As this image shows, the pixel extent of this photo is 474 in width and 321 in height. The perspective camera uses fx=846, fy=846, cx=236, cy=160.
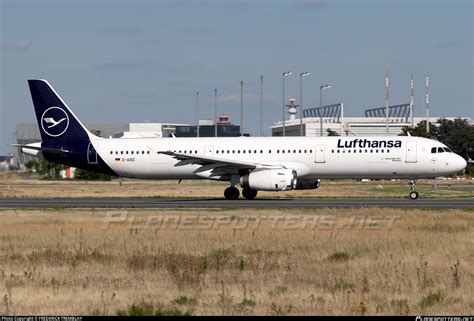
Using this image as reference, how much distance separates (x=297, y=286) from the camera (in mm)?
17656

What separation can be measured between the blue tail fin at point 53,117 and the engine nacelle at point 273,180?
1241 cm

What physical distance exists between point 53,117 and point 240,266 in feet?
120

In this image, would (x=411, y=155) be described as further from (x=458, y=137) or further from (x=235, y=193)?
(x=458, y=137)

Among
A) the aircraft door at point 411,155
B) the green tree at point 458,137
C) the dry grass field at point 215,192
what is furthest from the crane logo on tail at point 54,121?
the green tree at point 458,137

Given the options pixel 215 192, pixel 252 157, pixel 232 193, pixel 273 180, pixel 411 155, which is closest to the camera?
pixel 273 180

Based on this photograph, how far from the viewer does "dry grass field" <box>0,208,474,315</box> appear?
1560 cm

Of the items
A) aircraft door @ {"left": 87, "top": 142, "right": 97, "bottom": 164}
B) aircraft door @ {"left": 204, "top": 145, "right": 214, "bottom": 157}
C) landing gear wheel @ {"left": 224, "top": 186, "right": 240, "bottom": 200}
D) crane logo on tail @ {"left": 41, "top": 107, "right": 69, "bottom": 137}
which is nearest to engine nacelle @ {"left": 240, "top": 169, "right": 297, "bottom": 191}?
landing gear wheel @ {"left": 224, "top": 186, "right": 240, "bottom": 200}

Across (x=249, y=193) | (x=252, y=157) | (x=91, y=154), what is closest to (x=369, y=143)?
(x=252, y=157)

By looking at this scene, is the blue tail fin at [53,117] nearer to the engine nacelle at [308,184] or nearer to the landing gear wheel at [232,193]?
the landing gear wheel at [232,193]

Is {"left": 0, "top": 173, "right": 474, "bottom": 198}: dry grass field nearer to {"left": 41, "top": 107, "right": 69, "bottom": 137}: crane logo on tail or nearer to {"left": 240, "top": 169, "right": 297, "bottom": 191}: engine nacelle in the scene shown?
{"left": 41, "top": 107, "right": 69, "bottom": 137}: crane logo on tail

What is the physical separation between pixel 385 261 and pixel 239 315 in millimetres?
7446

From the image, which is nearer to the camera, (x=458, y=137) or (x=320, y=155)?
(x=320, y=155)

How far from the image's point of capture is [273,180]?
1843 inches

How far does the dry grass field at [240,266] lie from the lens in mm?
15602
